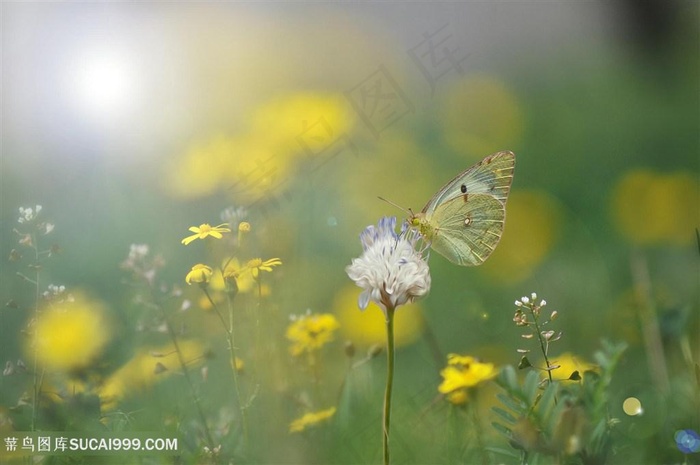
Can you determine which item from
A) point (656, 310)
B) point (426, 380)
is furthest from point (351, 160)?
point (656, 310)

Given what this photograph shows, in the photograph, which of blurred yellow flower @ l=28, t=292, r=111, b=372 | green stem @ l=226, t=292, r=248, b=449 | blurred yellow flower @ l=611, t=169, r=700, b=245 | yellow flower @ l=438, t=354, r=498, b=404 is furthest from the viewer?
blurred yellow flower @ l=611, t=169, r=700, b=245

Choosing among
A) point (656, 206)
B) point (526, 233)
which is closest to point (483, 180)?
point (526, 233)

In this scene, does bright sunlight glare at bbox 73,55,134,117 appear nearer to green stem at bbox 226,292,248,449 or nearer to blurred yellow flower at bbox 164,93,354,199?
blurred yellow flower at bbox 164,93,354,199

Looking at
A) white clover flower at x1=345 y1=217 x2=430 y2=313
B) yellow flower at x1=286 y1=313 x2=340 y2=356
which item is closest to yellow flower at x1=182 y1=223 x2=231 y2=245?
yellow flower at x1=286 y1=313 x2=340 y2=356

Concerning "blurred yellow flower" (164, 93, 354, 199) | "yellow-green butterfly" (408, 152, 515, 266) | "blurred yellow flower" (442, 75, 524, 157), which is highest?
"blurred yellow flower" (164, 93, 354, 199)

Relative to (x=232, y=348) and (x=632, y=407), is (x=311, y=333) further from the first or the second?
(x=632, y=407)
